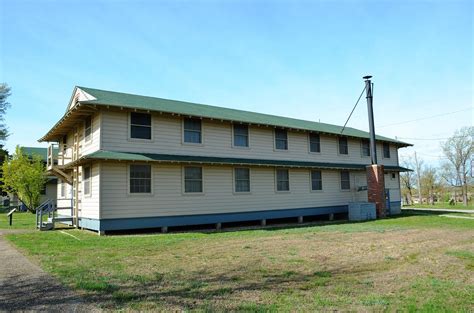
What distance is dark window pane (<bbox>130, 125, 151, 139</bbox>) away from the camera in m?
15.8

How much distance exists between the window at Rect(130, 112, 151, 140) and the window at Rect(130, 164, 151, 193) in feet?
4.42

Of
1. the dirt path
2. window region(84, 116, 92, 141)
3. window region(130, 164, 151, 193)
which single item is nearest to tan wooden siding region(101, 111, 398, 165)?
window region(130, 164, 151, 193)

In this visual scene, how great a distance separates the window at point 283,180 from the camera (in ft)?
67.3

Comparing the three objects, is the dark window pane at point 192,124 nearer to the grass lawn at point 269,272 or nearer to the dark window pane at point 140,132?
the dark window pane at point 140,132

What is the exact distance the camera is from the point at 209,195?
17.4m

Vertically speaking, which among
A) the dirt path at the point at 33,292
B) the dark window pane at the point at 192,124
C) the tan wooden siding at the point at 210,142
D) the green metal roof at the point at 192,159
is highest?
the dark window pane at the point at 192,124

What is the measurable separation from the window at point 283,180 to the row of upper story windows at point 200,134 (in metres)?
1.39

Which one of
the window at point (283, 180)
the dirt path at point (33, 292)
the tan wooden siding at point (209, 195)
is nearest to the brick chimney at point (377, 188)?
the tan wooden siding at point (209, 195)

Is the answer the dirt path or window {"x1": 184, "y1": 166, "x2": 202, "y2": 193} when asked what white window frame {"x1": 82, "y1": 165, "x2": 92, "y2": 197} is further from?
the dirt path

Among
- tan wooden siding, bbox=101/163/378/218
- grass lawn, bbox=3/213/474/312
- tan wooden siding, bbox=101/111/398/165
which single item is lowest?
grass lawn, bbox=3/213/474/312

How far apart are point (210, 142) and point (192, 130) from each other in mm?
1138

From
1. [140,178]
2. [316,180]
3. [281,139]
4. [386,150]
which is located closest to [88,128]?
[140,178]

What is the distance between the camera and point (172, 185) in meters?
16.3

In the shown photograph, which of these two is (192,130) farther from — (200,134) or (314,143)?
(314,143)
